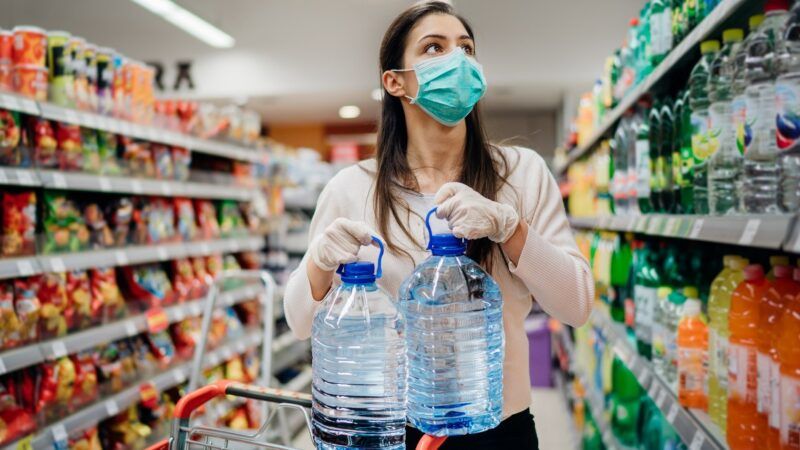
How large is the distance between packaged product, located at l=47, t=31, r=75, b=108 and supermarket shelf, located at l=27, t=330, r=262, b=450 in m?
1.35

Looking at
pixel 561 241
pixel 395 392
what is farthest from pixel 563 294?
pixel 395 392

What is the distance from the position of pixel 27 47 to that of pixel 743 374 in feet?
9.31

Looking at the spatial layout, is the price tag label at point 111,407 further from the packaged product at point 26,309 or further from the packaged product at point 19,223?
the packaged product at point 19,223

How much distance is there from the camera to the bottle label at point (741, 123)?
140 centimetres

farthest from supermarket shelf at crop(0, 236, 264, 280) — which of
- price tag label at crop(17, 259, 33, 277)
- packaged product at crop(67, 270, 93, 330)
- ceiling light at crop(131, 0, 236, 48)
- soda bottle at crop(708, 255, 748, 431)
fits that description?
ceiling light at crop(131, 0, 236, 48)

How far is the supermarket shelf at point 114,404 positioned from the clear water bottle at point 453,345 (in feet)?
6.40

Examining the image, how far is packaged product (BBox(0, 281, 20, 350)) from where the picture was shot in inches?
98.4

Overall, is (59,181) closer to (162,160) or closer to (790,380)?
(162,160)

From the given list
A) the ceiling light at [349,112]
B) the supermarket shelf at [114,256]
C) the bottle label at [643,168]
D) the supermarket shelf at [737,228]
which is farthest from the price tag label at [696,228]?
the ceiling light at [349,112]

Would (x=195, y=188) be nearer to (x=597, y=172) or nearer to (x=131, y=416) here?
(x=131, y=416)

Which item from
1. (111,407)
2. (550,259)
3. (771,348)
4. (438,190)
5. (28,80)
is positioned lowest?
(111,407)

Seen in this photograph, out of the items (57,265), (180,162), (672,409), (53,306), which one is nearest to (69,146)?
(57,265)

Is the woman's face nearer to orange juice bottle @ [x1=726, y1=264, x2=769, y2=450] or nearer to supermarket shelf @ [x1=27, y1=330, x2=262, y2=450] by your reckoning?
orange juice bottle @ [x1=726, y1=264, x2=769, y2=450]

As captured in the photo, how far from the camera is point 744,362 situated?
150 centimetres
